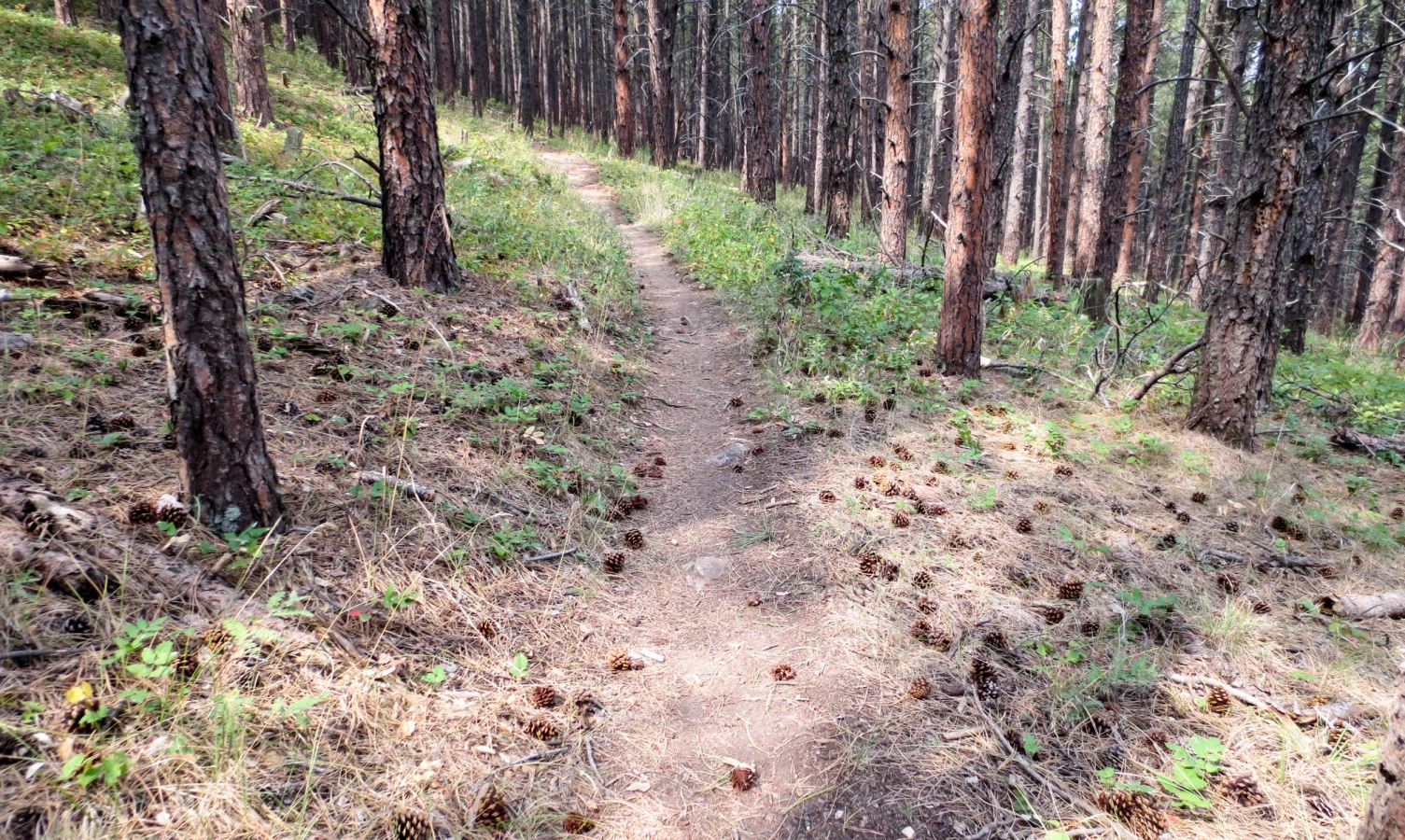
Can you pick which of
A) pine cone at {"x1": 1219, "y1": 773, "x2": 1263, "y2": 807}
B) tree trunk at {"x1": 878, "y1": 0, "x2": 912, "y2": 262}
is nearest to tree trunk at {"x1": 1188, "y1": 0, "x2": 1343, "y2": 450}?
pine cone at {"x1": 1219, "y1": 773, "x2": 1263, "y2": 807}

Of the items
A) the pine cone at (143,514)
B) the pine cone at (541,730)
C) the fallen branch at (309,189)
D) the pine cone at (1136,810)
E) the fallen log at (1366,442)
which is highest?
the fallen branch at (309,189)

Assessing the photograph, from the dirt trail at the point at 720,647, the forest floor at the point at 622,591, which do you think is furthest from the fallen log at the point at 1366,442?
the dirt trail at the point at 720,647

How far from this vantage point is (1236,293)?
15.7ft

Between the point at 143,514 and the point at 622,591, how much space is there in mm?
2041

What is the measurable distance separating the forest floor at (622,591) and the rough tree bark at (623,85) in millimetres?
15359

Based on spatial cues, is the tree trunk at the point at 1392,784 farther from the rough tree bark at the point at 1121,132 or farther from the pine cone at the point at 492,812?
the rough tree bark at the point at 1121,132

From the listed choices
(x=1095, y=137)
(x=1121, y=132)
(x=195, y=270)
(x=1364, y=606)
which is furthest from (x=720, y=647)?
(x=1095, y=137)

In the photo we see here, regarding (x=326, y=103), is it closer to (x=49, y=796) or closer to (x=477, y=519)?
(x=477, y=519)

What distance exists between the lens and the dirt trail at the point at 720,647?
7.54 feet

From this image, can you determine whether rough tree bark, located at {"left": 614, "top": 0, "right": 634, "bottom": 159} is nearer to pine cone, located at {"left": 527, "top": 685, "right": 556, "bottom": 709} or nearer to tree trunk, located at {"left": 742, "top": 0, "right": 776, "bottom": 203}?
tree trunk, located at {"left": 742, "top": 0, "right": 776, "bottom": 203}

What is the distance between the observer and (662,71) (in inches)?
782

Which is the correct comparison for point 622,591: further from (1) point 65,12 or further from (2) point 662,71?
(1) point 65,12

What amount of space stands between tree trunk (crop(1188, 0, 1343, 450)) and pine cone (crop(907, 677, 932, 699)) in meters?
3.97

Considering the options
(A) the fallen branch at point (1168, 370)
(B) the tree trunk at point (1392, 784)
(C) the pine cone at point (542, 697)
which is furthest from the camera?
(A) the fallen branch at point (1168, 370)
